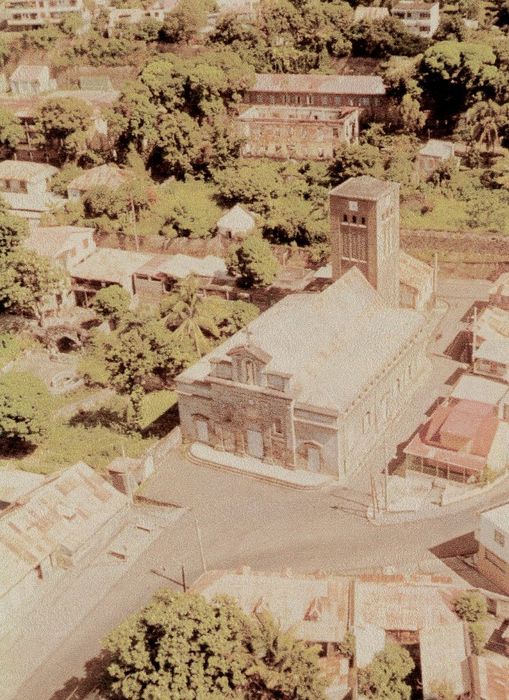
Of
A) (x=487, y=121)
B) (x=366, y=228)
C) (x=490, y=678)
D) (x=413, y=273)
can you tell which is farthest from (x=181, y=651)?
(x=487, y=121)

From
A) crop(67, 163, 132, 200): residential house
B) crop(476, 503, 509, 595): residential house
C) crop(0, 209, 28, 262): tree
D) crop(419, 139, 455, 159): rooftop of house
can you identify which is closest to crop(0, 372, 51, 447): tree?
crop(0, 209, 28, 262): tree

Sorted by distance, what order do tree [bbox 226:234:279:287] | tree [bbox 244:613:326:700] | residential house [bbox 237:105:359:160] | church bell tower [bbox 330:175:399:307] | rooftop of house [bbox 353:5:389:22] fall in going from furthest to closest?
1. rooftop of house [bbox 353:5:389:22]
2. residential house [bbox 237:105:359:160]
3. tree [bbox 226:234:279:287]
4. church bell tower [bbox 330:175:399:307]
5. tree [bbox 244:613:326:700]

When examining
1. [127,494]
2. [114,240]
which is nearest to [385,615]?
[127,494]

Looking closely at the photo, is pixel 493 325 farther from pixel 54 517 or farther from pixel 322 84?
pixel 322 84

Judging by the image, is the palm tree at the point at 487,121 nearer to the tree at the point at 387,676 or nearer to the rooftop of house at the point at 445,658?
the rooftop of house at the point at 445,658

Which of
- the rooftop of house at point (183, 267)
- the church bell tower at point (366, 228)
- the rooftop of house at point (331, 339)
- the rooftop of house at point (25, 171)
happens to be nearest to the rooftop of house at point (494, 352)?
the rooftop of house at point (331, 339)

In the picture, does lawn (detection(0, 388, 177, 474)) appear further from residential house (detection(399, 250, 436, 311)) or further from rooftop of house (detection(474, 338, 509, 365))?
rooftop of house (detection(474, 338, 509, 365))

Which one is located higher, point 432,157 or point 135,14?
point 135,14
